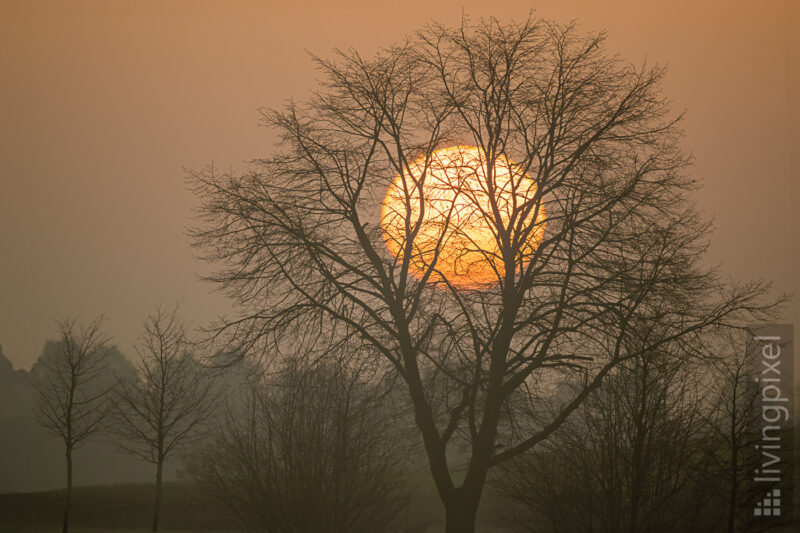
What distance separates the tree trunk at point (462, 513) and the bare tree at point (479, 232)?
0.03m

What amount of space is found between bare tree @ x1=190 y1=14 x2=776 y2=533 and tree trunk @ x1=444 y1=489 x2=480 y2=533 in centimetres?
3

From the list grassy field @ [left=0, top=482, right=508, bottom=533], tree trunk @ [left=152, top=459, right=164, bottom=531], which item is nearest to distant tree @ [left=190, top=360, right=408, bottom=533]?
grassy field @ [left=0, top=482, right=508, bottom=533]

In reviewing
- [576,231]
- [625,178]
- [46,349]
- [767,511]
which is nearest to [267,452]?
[576,231]

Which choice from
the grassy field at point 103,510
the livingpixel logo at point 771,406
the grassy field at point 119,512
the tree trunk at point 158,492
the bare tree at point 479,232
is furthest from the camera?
the grassy field at point 103,510

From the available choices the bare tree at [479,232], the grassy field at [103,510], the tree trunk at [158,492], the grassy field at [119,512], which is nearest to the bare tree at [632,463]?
the bare tree at [479,232]

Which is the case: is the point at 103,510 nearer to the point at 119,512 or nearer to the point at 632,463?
the point at 119,512

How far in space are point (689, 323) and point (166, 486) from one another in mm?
23905

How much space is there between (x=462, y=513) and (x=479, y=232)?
3730 millimetres

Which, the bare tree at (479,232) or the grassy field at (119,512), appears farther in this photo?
the grassy field at (119,512)

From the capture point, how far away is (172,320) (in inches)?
890

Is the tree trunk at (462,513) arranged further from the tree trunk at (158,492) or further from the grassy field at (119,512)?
the tree trunk at (158,492)

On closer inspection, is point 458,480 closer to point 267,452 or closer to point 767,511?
point 767,511

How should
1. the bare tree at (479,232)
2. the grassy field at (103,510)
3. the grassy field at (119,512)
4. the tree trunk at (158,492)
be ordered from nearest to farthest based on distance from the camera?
the bare tree at (479,232)
the tree trunk at (158,492)
the grassy field at (119,512)
the grassy field at (103,510)

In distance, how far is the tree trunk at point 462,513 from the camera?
968 cm
